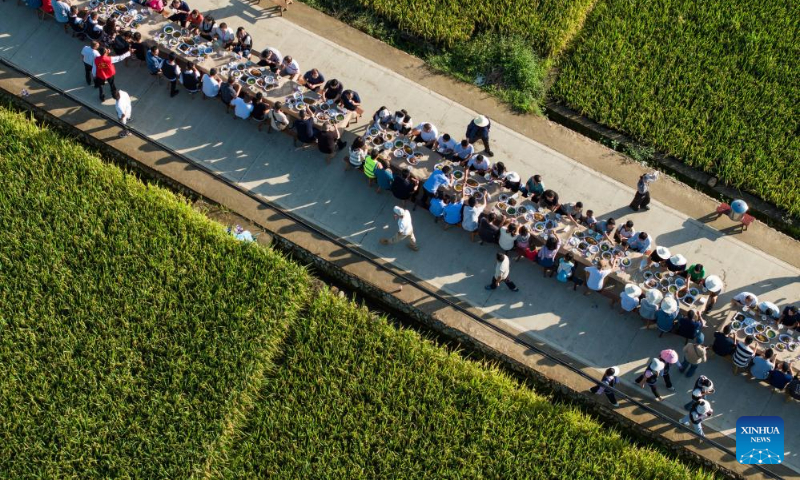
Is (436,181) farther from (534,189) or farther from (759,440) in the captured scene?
(759,440)

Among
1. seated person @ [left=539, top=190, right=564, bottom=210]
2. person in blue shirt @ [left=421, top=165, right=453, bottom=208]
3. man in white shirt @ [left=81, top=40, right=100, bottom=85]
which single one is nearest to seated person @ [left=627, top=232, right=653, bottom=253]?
seated person @ [left=539, top=190, right=564, bottom=210]

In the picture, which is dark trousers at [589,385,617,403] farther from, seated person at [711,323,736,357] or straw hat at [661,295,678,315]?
seated person at [711,323,736,357]

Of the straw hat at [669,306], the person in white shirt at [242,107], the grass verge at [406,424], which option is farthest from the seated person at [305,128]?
the straw hat at [669,306]

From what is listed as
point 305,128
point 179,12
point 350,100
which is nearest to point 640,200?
point 350,100

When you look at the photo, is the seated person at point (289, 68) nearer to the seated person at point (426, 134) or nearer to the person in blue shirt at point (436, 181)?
the seated person at point (426, 134)

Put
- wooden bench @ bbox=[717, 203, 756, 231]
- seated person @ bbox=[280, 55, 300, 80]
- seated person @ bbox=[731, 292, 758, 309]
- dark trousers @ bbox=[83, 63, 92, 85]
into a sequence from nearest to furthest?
seated person @ bbox=[731, 292, 758, 309] < wooden bench @ bbox=[717, 203, 756, 231] < seated person @ bbox=[280, 55, 300, 80] < dark trousers @ bbox=[83, 63, 92, 85]

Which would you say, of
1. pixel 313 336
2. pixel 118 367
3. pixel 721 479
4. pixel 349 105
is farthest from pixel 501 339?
pixel 118 367
